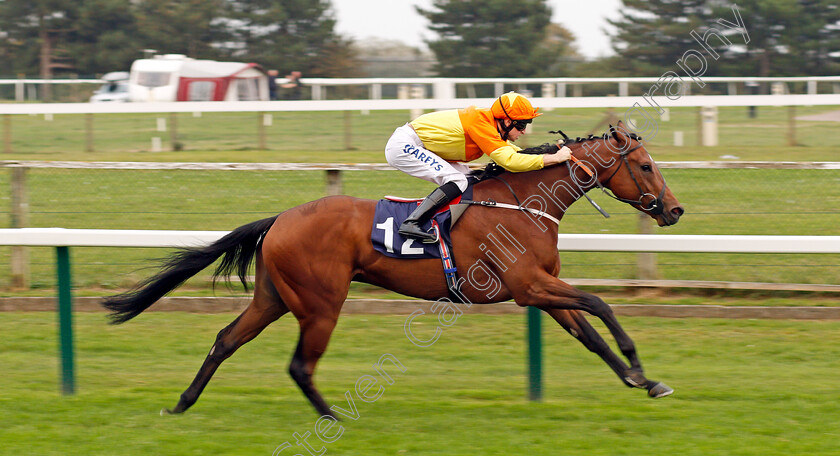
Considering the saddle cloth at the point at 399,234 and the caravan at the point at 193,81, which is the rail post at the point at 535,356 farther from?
the caravan at the point at 193,81

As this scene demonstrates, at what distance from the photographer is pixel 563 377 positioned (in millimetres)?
5816

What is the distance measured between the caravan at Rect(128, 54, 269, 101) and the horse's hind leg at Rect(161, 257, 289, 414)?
59.8 ft

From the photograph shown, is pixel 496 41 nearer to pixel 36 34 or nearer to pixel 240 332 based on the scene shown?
pixel 36 34

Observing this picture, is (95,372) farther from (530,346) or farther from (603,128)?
(603,128)

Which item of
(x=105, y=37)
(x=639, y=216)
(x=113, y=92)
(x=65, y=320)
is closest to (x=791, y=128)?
(x=639, y=216)

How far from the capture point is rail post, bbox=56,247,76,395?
5.19 m

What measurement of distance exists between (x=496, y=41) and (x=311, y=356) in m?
24.1

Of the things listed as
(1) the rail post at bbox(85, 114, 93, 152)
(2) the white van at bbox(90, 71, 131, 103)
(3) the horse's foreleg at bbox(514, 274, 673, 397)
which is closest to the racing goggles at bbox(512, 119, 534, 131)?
(3) the horse's foreleg at bbox(514, 274, 673, 397)

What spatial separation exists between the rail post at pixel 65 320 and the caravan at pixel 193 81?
17933mm

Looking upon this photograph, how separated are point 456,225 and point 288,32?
90.6 feet

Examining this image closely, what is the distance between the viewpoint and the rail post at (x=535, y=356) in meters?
5.15

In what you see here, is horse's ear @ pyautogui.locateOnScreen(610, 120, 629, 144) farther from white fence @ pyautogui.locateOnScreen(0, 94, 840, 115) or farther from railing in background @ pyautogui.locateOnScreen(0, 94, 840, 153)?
white fence @ pyautogui.locateOnScreen(0, 94, 840, 115)

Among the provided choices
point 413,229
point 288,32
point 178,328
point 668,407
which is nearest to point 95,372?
point 178,328

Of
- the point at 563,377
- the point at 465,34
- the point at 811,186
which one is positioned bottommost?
the point at 563,377
